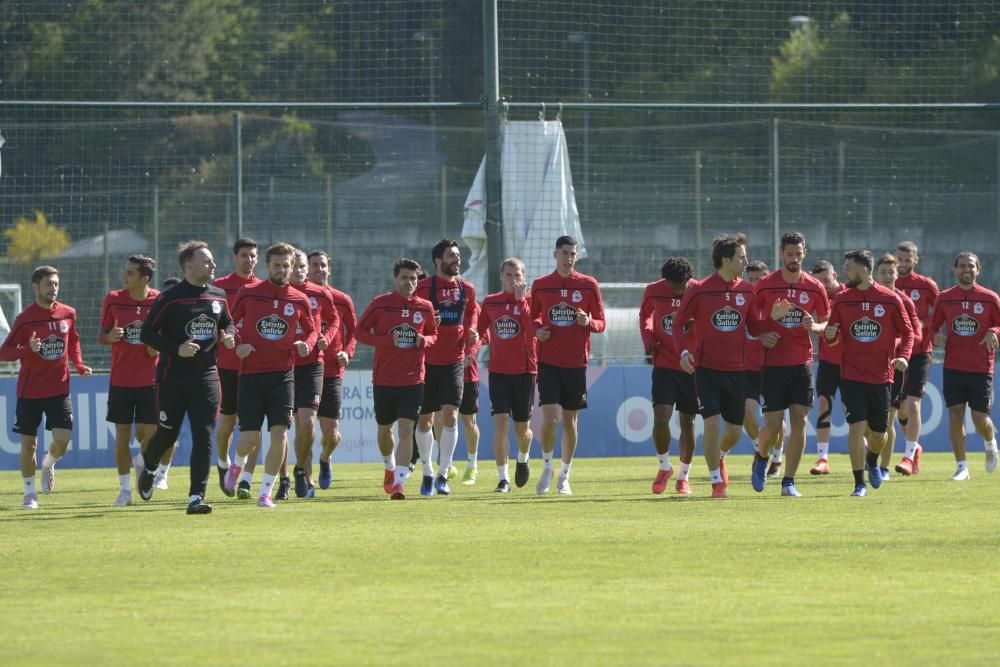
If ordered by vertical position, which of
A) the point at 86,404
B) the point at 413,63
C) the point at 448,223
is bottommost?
the point at 86,404

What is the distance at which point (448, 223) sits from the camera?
31.4m

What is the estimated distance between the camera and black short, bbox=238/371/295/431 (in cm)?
1473

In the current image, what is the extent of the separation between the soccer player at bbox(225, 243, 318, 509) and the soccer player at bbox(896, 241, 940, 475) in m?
7.39

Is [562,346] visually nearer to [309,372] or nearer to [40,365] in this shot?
[309,372]

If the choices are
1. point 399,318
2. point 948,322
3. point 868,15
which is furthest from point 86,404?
point 868,15

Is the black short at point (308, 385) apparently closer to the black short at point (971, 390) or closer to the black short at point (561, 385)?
the black short at point (561, 385)

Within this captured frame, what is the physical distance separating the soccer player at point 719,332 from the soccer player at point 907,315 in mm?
1893

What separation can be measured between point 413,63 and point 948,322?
15426mm

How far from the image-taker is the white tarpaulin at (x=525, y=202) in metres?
23.5

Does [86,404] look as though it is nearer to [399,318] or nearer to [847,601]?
[399,318]

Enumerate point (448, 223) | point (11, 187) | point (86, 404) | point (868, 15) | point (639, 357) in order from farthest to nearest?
1. point (868, 15)
2. point (448, 223)
3. point (11, 187)
4. point (639, 357)
5. point (86, 404)

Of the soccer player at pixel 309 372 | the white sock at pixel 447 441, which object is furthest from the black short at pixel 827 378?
the soccer player at pixel 309 372

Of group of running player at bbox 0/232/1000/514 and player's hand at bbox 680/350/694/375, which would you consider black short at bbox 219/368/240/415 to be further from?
player's hand at bbox 680/350/694/375

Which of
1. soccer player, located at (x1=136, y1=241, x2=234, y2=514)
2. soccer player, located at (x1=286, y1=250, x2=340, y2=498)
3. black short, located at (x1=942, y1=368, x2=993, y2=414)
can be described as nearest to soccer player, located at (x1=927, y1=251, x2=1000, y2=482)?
black short, located at (x1=942, y1=368, x2=993, y2=414)
